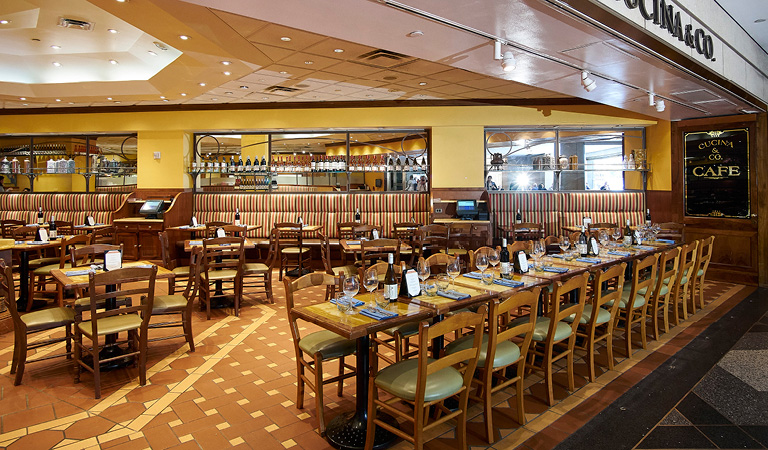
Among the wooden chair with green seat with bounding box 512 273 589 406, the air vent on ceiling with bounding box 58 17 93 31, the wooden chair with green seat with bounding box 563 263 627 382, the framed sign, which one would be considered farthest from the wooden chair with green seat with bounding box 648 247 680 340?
the air vent on ceiling with bounding box 58 17 93 31

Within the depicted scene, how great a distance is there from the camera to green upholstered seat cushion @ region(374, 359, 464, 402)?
2.44 m

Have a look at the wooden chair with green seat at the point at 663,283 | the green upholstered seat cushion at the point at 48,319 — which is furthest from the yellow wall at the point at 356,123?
the green upholstered seat cushion at the point at 48,319

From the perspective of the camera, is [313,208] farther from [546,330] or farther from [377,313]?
[377,313]

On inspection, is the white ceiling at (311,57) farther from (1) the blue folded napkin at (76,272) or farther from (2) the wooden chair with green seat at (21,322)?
(2) the wooden chair with green seat at (21,322)

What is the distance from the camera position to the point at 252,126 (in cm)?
947

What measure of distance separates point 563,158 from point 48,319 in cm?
849

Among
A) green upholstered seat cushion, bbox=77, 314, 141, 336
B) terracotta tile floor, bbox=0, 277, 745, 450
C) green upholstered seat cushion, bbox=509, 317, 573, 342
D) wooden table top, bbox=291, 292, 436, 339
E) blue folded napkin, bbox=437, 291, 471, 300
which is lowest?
terracotta tile floor, bbox=0, 277, 745, 450

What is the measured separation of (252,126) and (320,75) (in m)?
2.87

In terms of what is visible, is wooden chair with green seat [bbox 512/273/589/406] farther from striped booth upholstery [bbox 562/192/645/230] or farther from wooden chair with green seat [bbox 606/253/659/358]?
striped booth upholstery [bbox 562/192/645/230]

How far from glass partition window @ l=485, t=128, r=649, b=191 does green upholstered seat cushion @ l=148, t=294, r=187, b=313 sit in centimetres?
665

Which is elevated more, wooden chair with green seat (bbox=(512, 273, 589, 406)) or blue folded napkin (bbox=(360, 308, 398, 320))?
blue folded napkin (bbox=(360, 308, 398, 320))

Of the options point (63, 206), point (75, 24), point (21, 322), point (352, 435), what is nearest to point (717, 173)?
point (352, 435)

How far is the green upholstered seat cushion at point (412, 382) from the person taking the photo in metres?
2.44

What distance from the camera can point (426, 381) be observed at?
8.01 ft
